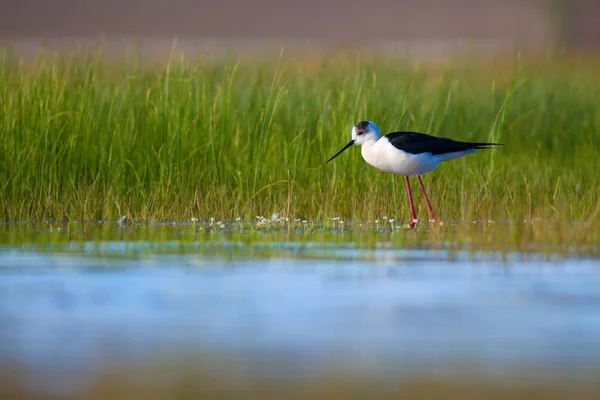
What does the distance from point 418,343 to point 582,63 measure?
16640 millimetres

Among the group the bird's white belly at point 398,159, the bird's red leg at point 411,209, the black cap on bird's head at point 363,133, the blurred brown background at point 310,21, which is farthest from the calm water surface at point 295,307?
the blurred brown background at point 310,21

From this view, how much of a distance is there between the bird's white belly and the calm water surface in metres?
1.65

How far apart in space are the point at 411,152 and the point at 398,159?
120mm

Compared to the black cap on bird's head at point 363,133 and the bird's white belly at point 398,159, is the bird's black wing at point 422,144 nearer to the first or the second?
the bird's white belly at point 398,159

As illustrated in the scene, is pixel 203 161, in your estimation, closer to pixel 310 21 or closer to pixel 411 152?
pixel 411 152

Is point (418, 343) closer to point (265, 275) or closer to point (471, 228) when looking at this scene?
point (265, 275)

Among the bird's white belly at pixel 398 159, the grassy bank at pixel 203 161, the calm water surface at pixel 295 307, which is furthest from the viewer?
the grassy bank at pixel 203 161

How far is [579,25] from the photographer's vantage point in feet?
206

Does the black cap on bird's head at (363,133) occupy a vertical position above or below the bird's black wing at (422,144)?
above

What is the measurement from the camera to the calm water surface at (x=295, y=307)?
200 inches

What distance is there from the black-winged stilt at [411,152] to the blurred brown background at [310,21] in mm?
46951

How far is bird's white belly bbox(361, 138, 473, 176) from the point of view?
10523 mm

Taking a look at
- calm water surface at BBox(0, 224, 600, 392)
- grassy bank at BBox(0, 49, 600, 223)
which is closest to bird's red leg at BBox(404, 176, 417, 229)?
grassy bank at BBox(0, 49, 600, 223)

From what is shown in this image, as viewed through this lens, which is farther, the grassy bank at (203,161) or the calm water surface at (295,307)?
the grassy bank at (203,161)
